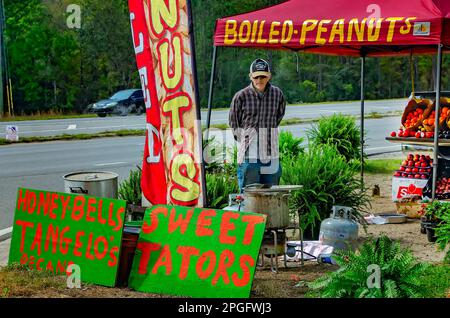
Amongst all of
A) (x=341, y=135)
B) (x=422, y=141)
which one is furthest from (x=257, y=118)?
(x=341, y=135)

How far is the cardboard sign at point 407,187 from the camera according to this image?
36.0 ft

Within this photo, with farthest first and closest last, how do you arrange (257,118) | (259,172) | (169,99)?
1. (259,172)
2. (257,118)
3. (169,99)

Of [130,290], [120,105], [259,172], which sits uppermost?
[259,172]

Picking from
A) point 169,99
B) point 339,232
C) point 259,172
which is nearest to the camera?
point 169,99

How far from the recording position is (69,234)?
21.9ft

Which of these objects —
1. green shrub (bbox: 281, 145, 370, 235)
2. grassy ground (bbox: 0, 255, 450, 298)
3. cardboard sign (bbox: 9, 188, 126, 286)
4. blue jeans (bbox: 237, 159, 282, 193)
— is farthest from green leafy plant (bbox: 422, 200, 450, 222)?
cardboard sign (bbox: 9, 188, 126, 286)

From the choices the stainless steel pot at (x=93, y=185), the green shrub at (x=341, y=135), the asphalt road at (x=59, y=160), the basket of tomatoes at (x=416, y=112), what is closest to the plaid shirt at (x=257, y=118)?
the stainless steel pot at (x=93, y=185)

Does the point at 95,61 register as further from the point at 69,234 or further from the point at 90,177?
the point at 69,234

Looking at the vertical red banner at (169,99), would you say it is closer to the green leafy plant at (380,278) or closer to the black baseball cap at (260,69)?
the black baseball cap at (260,69)

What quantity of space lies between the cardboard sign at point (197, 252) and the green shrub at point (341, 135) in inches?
346

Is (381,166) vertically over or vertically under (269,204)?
under

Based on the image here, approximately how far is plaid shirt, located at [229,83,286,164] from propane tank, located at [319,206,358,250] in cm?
106

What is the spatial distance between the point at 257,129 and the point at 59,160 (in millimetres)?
9930
